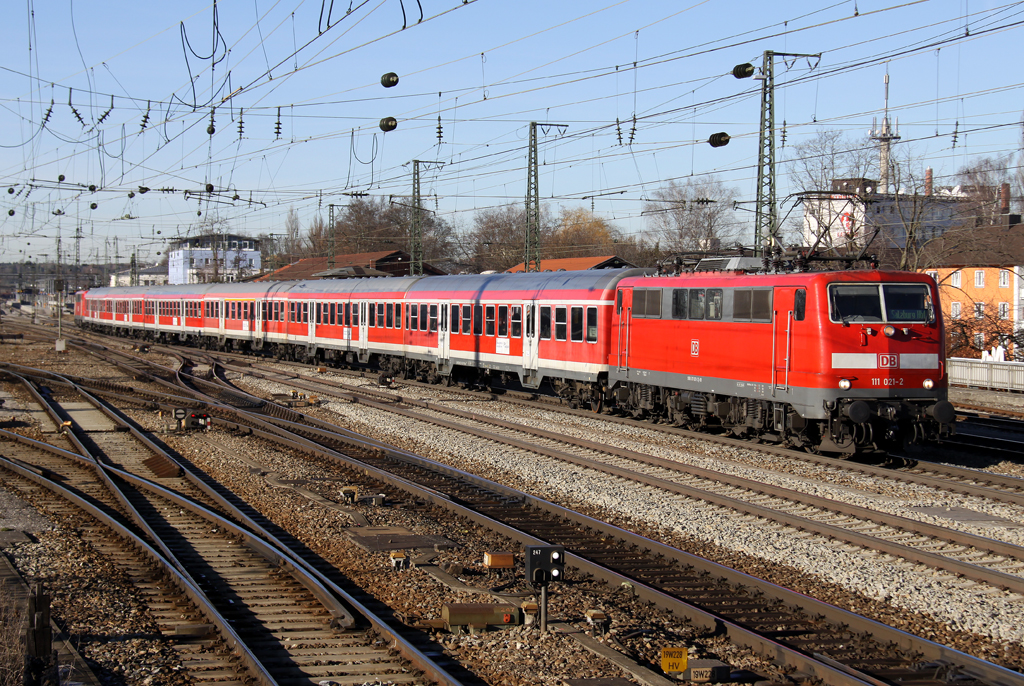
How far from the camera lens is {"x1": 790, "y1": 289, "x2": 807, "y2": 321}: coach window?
1453 centimetres

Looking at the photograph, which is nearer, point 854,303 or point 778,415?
point 854,303

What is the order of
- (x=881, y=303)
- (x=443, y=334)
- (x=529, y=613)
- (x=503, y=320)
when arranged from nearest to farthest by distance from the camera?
(x=529, y=613), (x=881, y=303), (x=503, y=320), (x=443, y=334)

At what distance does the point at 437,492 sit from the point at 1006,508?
7680 millimetres

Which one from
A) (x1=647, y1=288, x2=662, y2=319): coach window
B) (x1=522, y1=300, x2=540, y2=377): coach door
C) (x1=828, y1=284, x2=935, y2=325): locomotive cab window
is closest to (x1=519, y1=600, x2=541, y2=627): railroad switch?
(x1=828, y1=284, x2=935, y2=325): locomotive cab window

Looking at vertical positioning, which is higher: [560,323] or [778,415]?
[560,323]

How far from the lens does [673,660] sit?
6.27 meters

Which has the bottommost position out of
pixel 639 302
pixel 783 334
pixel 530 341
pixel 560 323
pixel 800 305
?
pixel 530 341

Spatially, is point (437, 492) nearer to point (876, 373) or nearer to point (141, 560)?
point (141, 560)

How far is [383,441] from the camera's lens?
698 inches

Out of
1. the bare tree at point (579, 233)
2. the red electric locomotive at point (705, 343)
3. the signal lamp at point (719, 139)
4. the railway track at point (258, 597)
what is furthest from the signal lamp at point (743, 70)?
the bare tree at point (579, 233)

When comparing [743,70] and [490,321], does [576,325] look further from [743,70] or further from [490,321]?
[743,70]

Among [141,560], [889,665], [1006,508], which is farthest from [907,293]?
[141,560]

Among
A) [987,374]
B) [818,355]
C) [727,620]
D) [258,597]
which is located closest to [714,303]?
[818,355]

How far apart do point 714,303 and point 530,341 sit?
7498mm
